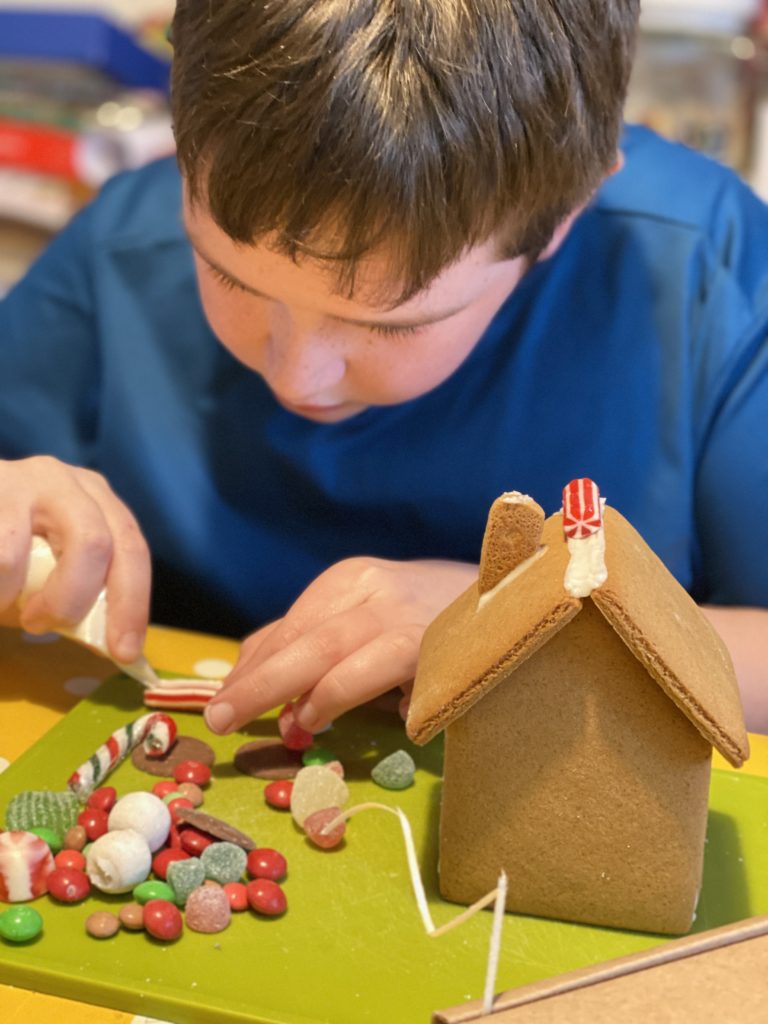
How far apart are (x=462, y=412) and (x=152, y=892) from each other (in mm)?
522

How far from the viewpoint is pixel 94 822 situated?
64cm

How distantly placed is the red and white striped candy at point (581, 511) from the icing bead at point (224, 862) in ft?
0.75

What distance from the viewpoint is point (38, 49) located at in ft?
6.74

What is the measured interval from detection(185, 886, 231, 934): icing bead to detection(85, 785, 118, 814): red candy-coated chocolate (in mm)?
91

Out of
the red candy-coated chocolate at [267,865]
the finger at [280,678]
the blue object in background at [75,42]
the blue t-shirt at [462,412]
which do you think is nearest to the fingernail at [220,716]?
the finger at [280,678]

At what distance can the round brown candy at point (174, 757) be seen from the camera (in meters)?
0.71

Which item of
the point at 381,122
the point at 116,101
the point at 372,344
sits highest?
the point at 381,122

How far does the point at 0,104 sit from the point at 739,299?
4.87 ft

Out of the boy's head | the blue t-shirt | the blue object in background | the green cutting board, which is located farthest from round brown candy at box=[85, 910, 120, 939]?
the blue object in background

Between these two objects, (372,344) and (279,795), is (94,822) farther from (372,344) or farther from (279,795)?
(372,344)

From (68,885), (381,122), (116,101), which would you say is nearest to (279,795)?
(68,885)

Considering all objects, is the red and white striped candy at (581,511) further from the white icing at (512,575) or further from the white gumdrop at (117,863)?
the white gumdrop at (117,863)

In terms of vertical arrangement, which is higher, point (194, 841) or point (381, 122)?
point (381, 122)

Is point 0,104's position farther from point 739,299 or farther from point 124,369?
point 739,299
